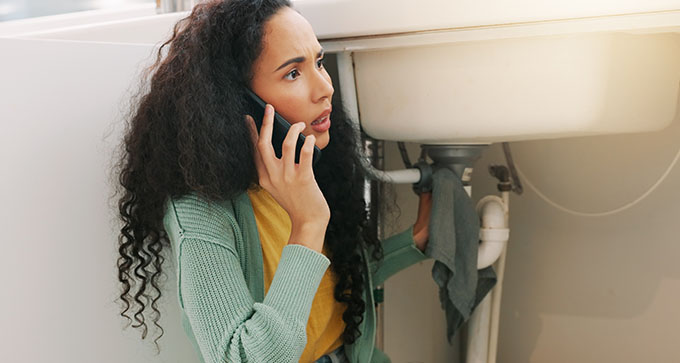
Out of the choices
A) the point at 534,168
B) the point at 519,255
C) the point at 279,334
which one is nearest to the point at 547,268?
the point at 519,255

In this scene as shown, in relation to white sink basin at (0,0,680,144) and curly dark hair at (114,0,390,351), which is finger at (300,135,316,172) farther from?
white sink basin at (0,0,680,144)

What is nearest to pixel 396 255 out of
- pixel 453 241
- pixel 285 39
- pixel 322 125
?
pixel 453 241

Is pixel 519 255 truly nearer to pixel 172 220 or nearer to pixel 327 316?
pixel 327 316

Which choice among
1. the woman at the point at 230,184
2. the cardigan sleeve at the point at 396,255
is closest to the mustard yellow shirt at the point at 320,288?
the woman at the point at 230,184

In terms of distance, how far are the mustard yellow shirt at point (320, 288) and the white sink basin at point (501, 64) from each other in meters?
0.19

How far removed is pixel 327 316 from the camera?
0.84 m

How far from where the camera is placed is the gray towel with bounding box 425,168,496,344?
3.08 feet

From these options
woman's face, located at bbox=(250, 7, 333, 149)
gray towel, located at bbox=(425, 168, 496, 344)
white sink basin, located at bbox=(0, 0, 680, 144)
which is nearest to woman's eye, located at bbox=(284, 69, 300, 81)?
woman's face, located at bbox=(250, 7, 333, 149)

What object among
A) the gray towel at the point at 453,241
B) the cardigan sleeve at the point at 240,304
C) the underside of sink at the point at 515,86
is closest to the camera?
the cardigan sleeve at the point at 240,304

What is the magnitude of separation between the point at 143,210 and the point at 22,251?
4.9 inches

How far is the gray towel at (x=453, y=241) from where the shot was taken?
36.9 inches

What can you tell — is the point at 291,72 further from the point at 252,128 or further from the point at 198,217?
the point at 198,217

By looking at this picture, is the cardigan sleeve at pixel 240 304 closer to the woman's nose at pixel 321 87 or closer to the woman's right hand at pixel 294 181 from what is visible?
the woman's right hand at pixel 294 181

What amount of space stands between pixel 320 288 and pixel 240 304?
19 cm
